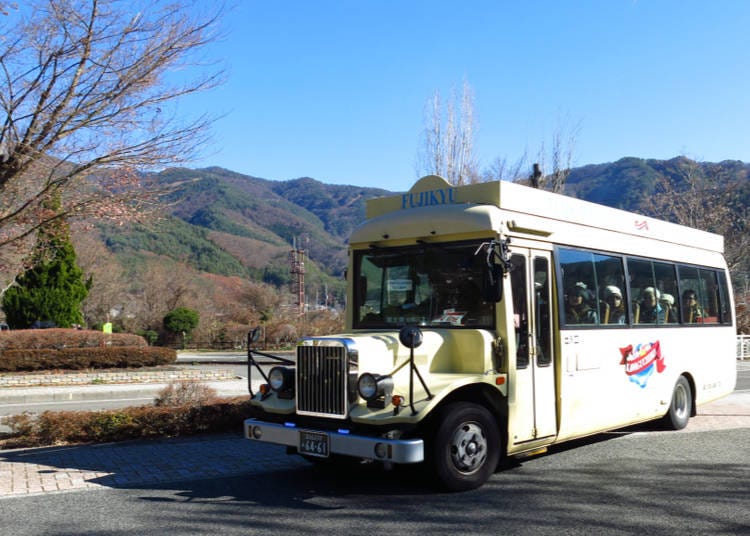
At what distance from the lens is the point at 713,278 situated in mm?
11844

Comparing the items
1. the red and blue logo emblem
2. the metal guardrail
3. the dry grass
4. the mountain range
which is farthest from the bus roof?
the mountain range

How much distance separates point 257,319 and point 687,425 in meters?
34.1

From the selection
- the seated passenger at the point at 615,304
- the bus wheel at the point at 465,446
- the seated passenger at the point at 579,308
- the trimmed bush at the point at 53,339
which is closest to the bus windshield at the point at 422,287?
the bus wheel at the point at 465,446

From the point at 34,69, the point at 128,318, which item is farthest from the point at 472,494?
the point at 128,318

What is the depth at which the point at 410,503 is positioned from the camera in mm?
6309

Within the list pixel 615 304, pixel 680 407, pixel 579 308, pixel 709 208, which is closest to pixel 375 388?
pixel 579 308

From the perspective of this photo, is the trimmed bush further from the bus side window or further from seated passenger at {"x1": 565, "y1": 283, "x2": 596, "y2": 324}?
the bus side window

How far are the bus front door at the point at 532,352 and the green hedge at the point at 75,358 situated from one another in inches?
700

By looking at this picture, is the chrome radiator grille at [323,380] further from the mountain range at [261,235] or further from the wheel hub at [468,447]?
the mountain range at [261,235]

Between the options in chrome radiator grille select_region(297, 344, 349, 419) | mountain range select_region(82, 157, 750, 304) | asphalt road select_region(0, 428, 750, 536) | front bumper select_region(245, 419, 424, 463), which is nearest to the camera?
asphalt road select_region(0, 428, 750, 536)

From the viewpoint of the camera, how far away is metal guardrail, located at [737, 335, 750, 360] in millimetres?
31428

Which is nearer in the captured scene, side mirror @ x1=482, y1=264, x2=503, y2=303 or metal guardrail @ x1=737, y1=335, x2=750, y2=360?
side mirror @ x1=482, y1=264, x2=503, y2=303

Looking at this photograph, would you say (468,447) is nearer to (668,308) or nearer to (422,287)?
(422,287)

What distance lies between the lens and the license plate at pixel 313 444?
641cm
